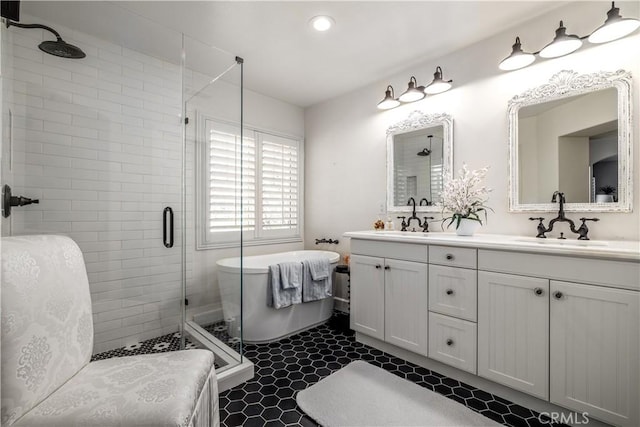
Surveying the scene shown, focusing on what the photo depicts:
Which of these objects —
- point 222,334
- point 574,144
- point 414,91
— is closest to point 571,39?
point 574,144

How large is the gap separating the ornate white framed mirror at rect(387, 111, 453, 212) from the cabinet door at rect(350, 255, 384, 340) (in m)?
0.76

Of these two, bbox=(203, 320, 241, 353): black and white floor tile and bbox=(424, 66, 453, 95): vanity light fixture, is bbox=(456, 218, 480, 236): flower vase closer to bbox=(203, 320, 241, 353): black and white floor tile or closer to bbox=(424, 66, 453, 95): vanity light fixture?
bbox=(424, 66, 453, 95): vanity light fixture

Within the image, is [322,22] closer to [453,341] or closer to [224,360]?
[453,341]

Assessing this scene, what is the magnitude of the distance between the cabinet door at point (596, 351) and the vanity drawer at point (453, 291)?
412 millimetres

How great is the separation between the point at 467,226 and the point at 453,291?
0.55 metres

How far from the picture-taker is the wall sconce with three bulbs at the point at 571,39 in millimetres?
1636

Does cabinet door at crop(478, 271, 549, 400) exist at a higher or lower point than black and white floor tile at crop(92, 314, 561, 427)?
higher

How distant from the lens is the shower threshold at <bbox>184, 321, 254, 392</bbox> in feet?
6.32

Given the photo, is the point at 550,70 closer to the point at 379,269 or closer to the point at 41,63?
the point at 379,269

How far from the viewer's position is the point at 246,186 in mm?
3174

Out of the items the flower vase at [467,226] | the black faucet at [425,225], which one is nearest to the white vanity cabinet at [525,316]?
the flower vase at [467,226]

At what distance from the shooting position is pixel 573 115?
6.55ft

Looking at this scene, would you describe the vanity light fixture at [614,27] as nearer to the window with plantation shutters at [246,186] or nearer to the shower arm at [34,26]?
the window with plantation shutters at [246,186]

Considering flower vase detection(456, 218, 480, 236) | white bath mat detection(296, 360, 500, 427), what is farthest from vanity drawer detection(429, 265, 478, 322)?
white bath mat detection(296, 360, 500, 427)
